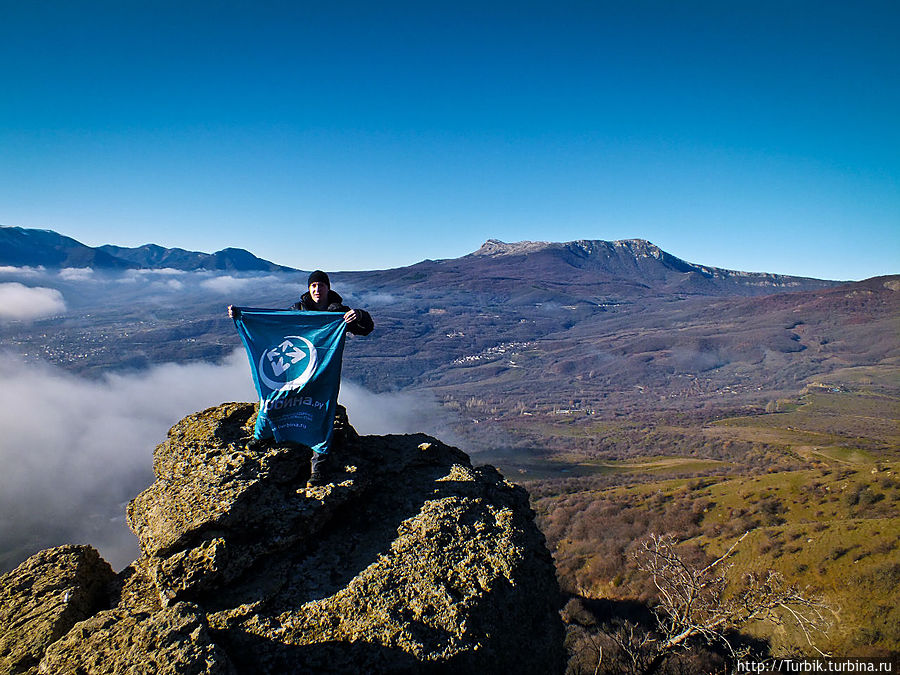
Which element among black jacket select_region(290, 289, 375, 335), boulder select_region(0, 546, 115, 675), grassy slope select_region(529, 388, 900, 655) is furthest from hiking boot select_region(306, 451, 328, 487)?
grassy slope select_region(529, 388, 900, 655)

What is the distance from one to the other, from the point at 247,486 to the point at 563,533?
55805mm

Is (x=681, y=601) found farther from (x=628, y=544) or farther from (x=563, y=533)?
(x=563, y=533)

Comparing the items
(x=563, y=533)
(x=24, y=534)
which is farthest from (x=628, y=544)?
(x=24, y=534)

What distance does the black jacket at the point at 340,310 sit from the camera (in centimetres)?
666

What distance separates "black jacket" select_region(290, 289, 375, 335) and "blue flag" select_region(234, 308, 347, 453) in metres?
0.21

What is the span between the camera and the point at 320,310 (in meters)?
7.14

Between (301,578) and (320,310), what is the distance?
3869 millimetres

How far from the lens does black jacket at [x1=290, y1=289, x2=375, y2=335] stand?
666 centimetres

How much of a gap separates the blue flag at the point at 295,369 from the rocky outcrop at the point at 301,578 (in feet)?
1.12

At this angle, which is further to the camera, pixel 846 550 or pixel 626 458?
pixel 626 458

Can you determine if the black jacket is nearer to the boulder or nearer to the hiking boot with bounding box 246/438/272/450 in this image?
the hiking boot with bounding box 246/438/272/450

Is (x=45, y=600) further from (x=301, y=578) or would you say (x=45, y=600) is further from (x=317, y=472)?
(x=317, y=472)

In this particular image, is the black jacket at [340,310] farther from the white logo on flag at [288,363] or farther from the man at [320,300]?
the white logo on flag at [288,363]

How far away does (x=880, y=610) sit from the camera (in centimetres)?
1814
